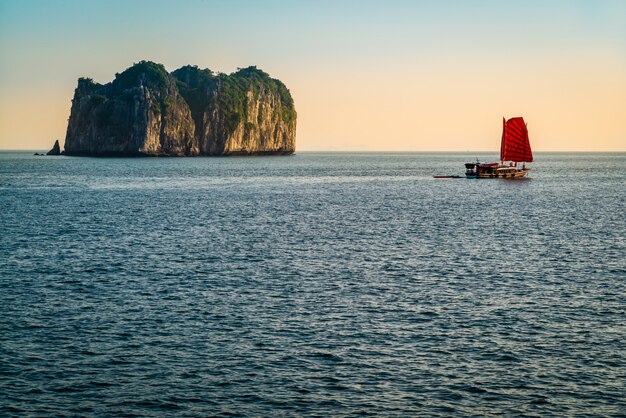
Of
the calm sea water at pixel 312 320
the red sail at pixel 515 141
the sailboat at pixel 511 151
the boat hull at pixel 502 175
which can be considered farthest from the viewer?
the boat hull at pixel 502 175

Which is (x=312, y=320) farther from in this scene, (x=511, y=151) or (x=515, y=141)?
(x=511, y=151)

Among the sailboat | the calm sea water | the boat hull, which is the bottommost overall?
the calm sea water

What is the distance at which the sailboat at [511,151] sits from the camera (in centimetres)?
14150

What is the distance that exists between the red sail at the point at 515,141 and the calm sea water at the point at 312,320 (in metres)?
77.7

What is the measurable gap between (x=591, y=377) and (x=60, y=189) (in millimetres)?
108975

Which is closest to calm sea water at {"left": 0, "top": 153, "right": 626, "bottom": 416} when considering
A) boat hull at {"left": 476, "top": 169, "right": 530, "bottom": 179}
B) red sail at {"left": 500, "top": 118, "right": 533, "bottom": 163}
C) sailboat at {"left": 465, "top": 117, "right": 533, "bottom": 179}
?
red sail at {"left": 500, "top": 118, "right": 533, "bottom": 163}

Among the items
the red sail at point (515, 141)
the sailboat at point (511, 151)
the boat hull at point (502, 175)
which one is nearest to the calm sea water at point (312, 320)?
the red sail at point (515, 141)

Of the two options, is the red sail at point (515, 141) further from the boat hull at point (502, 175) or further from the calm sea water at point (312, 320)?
the calm sea water at point (312, 320)

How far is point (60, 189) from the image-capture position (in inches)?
4722

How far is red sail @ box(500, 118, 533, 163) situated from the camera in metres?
141

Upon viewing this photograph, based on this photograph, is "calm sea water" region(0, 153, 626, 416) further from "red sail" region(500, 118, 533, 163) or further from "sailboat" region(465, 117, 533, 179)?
"sailboat" region(465, 117, 533, 179)

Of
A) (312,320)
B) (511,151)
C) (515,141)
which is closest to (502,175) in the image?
(511,151)

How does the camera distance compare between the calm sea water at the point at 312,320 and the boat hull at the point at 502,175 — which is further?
the boat hull at the point at 502,175

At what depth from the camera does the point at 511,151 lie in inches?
5797
